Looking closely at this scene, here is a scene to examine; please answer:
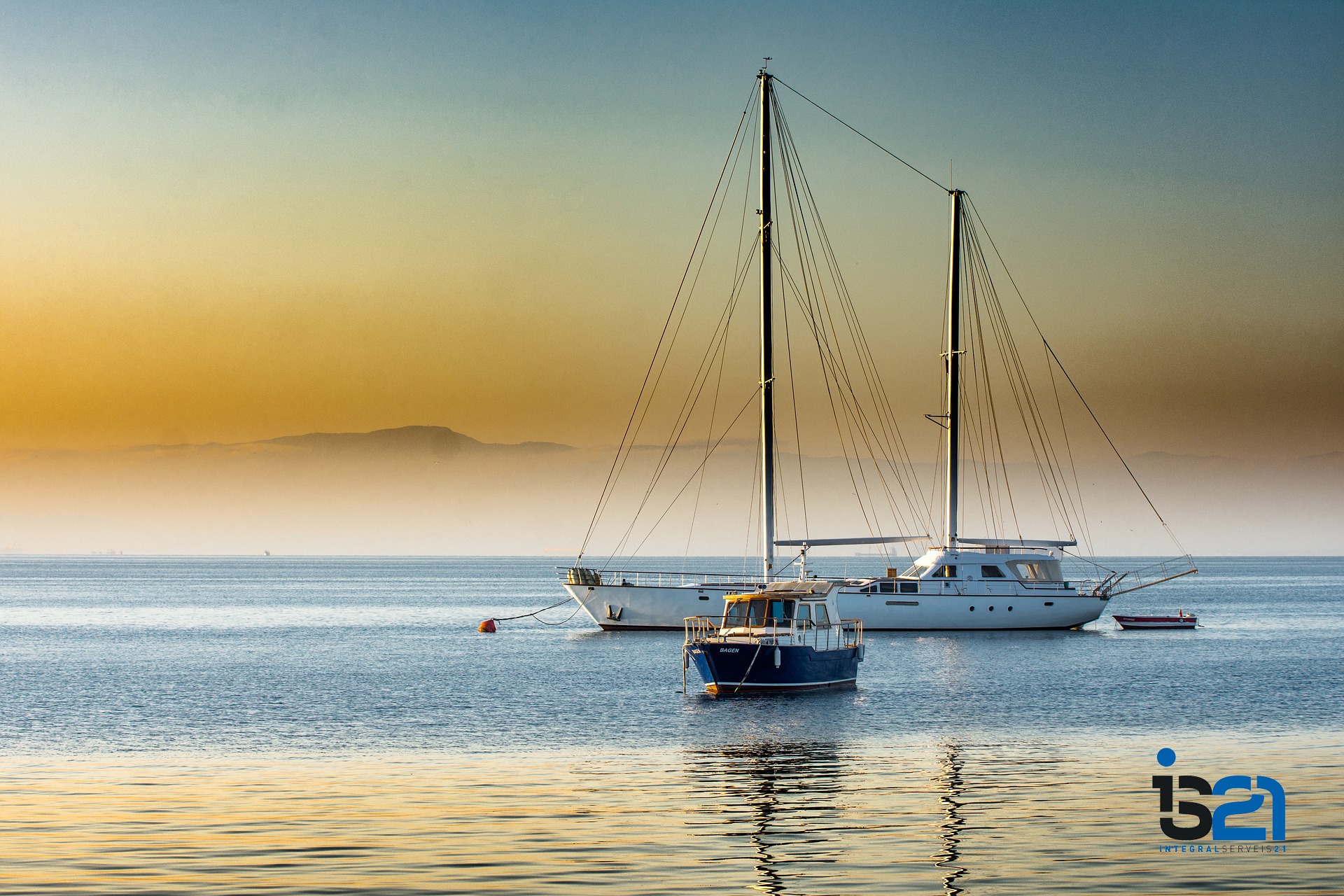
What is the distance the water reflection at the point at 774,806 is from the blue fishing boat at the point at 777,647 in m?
8.57

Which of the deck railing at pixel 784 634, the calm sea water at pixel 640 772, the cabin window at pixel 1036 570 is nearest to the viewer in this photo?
the calm sea water at pixel 640 772

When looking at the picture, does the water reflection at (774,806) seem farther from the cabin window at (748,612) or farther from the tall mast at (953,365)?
the tall mast at (953,365)

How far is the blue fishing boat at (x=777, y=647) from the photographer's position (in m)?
41.2

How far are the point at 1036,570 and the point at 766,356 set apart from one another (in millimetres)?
26211

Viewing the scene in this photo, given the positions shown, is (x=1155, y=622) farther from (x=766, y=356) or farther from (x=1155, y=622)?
(x=766, y=356)

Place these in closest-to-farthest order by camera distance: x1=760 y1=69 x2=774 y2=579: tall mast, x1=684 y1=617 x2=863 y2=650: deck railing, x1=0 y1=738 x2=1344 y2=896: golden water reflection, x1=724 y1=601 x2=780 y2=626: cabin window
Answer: x1=0 y1=738 x2=1344 y2=896: golden water reflection < x1=684 y1=617 x2=863 y2=650: deck railing < x1=724 y1=601 x2=780 y2=626: cabin window < x1=760 y1=69 x2=774 y2=579: tall mast

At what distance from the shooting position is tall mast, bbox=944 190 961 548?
247 ft

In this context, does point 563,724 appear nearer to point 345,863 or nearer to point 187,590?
point 345,863

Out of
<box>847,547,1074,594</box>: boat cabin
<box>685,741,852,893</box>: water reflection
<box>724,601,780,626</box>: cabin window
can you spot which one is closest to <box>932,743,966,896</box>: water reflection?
<box>685,741,852,893</box>: water reflection

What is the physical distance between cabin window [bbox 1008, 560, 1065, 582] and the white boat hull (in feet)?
2.81

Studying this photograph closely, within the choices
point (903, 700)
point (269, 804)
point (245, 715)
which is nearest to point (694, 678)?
point (903, 700)

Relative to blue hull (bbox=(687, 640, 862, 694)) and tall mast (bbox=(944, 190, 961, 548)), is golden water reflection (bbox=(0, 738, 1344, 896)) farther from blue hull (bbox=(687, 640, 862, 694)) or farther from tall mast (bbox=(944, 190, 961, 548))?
tall mast (bbox=(944, 190, 961, 548))

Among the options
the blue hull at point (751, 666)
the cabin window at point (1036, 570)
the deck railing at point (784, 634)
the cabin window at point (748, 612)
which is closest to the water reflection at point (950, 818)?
the blue hull at point (751, 666)

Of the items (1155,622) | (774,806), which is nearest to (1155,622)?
(1155,622)
